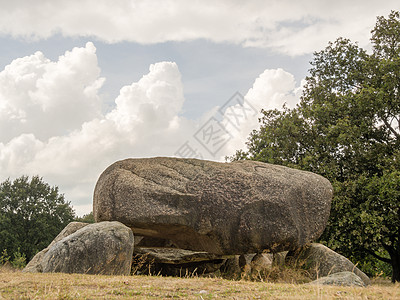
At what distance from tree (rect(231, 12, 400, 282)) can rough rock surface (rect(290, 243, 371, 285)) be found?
14.8ft

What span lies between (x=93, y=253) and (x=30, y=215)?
102 feet

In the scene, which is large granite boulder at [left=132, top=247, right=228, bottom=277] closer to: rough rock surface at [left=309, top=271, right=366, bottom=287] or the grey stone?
the grey stone

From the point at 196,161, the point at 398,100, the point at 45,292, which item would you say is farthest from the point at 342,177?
the point at 45,292

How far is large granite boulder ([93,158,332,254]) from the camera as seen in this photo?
1451cm

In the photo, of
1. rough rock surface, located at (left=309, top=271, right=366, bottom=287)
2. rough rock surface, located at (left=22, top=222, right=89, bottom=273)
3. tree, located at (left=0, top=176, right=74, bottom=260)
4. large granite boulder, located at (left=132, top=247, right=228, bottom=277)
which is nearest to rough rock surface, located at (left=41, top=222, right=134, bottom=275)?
rough rock surface, located at (left=22, top=222, right=89, bottom=273)

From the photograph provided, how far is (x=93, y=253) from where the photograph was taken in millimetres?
11914

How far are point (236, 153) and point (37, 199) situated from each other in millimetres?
24011

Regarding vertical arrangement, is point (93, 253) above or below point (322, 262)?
above

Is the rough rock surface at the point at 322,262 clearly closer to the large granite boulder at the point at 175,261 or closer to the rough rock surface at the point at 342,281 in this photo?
the large granite boulder at the point at 175,261

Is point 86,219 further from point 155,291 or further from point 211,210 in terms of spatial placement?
point 155,291

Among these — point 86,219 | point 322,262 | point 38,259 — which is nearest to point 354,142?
point 322,262

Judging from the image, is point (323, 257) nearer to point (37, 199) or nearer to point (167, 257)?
point (167, 257)

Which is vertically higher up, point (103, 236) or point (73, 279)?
point (103, 236)

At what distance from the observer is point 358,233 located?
1995 cm
